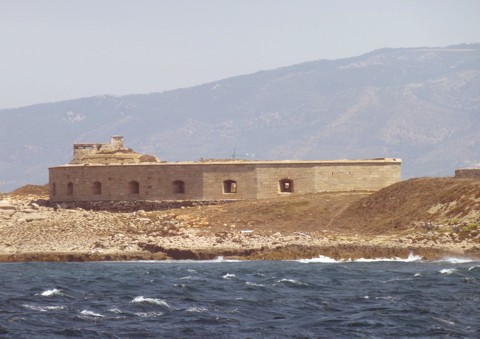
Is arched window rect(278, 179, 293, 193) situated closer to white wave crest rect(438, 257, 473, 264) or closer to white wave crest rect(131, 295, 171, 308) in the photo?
white wave crest rect(438, 257, 473, 264)

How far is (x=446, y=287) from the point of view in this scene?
46.1 metres

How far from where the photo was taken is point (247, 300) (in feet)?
144

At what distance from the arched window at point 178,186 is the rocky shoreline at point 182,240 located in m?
4.00

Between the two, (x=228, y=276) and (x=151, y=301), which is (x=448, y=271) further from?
(x=151, y=301)

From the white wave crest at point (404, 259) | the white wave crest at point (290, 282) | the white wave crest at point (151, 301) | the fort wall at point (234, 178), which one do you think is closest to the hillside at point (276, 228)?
the white wave crest at point (404, 259)

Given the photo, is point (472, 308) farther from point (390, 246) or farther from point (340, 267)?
point (390, 246)

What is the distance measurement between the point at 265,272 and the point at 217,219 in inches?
645

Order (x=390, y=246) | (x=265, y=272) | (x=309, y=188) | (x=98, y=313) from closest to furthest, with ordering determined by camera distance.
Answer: (x=98, y=313)
(x=265, y=272)
(x=390, y=246)
(x=309, y=188)

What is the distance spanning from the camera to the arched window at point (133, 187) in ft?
253

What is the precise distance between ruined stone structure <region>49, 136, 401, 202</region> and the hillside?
2.27 m

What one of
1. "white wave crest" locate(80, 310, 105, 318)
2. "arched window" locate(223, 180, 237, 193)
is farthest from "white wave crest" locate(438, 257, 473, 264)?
"arched window" locate(223, 180, 237, 193)

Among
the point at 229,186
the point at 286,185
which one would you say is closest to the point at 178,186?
the point at 229,186

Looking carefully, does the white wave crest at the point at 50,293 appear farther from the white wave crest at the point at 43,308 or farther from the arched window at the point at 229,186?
the arched window at the point at 229,186

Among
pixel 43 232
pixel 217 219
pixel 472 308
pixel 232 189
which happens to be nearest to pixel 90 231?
pixel 43 232
